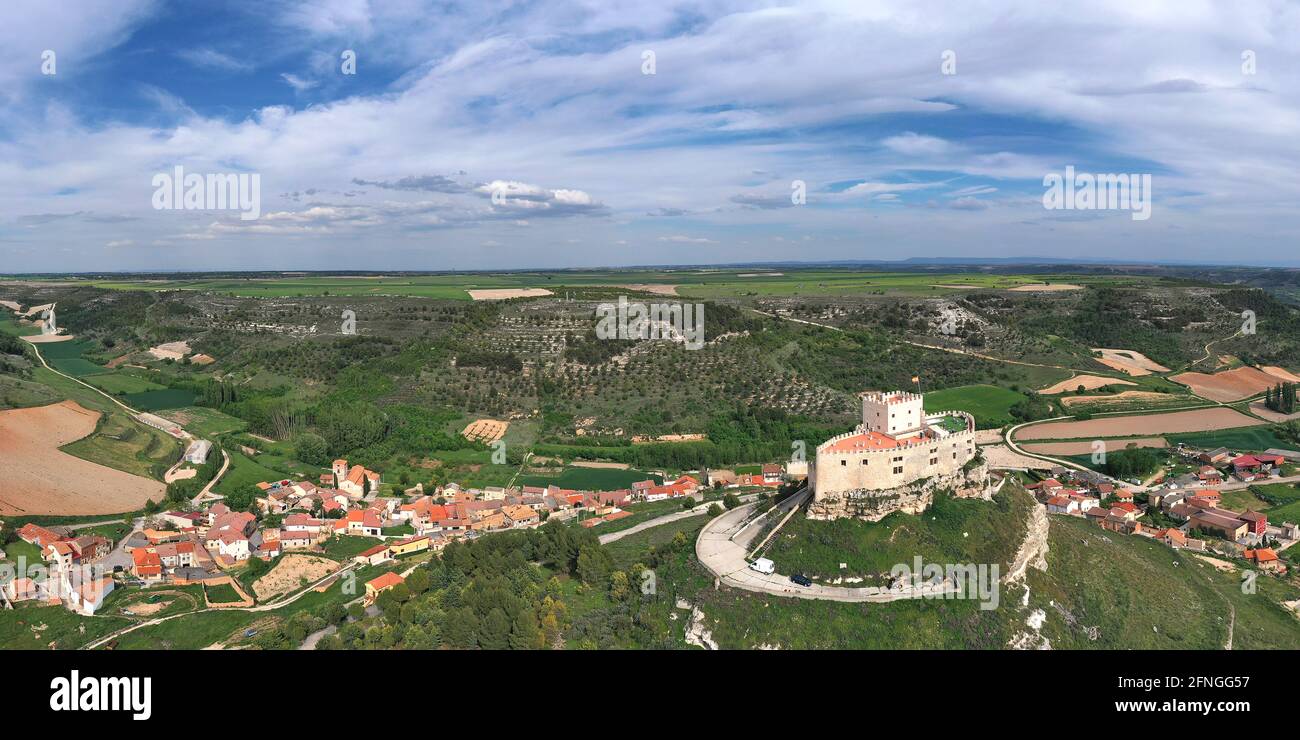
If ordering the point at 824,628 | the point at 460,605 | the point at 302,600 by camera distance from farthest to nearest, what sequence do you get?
the point at 302,600, the point at 460,605, the point at 824,628

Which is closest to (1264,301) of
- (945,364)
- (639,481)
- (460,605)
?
(945,364)

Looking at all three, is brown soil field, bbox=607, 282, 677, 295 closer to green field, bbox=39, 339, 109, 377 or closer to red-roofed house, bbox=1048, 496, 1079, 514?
green field, bbox=39, 339, 109, 377

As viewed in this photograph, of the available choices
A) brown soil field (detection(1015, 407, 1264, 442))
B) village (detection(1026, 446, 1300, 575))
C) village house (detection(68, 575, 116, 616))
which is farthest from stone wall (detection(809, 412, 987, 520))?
brown soil field (detection(1015, 407, 1264, 442))

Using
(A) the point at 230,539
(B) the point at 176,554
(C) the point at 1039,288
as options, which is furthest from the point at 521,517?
(C) the point at 1039,288

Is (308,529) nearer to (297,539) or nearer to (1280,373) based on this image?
(297,539)

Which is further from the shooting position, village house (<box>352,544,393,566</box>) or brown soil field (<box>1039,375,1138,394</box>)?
brown soil field (<box>1039,375,1138,394</box>)
